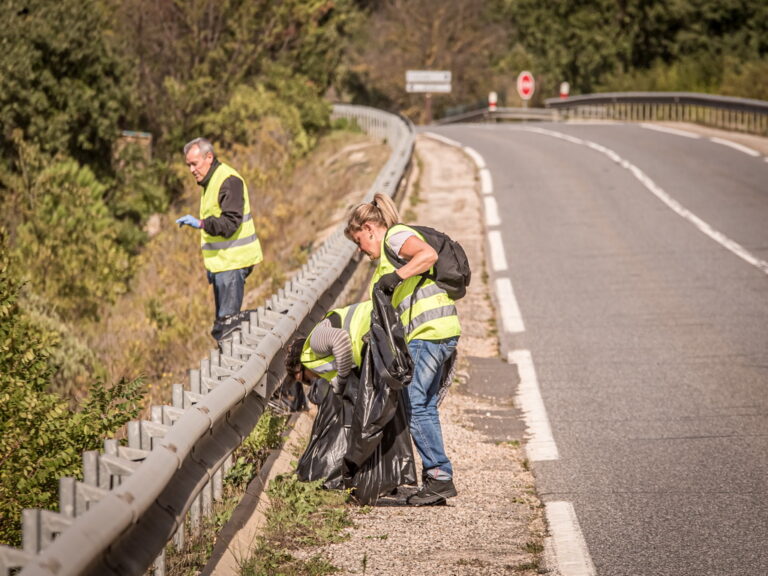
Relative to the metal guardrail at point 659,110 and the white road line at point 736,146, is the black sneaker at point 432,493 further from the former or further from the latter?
the metal guardrail at point 659,110

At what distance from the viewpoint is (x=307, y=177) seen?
23656 mm

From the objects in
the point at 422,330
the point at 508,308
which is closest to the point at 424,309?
the point at 422,330

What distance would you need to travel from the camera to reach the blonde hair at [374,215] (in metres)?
5.94

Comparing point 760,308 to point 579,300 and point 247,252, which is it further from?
point 247,252

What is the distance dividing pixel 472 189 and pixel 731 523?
14087 millimetres

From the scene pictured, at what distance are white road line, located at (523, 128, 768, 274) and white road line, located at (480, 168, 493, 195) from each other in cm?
272

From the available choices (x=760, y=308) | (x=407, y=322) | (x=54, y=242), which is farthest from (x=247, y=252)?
(x=54, y=242)

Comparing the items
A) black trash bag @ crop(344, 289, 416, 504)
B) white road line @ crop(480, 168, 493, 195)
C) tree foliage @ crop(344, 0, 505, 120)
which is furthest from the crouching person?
tree foliage @ crop(344, 0, 505, 120)

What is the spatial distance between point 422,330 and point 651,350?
4.13 metres

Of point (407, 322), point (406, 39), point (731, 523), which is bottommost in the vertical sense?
point (731, 523)

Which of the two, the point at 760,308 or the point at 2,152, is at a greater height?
the point at 2,152

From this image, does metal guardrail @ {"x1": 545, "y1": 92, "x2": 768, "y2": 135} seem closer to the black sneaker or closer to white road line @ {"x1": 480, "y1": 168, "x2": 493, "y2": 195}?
white road line @ {"x1": 480, "y1": 168, "x2": 493, "y2": 195}

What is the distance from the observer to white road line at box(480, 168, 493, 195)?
1916 centimetres

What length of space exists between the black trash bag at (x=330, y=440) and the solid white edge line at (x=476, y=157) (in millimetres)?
16854
